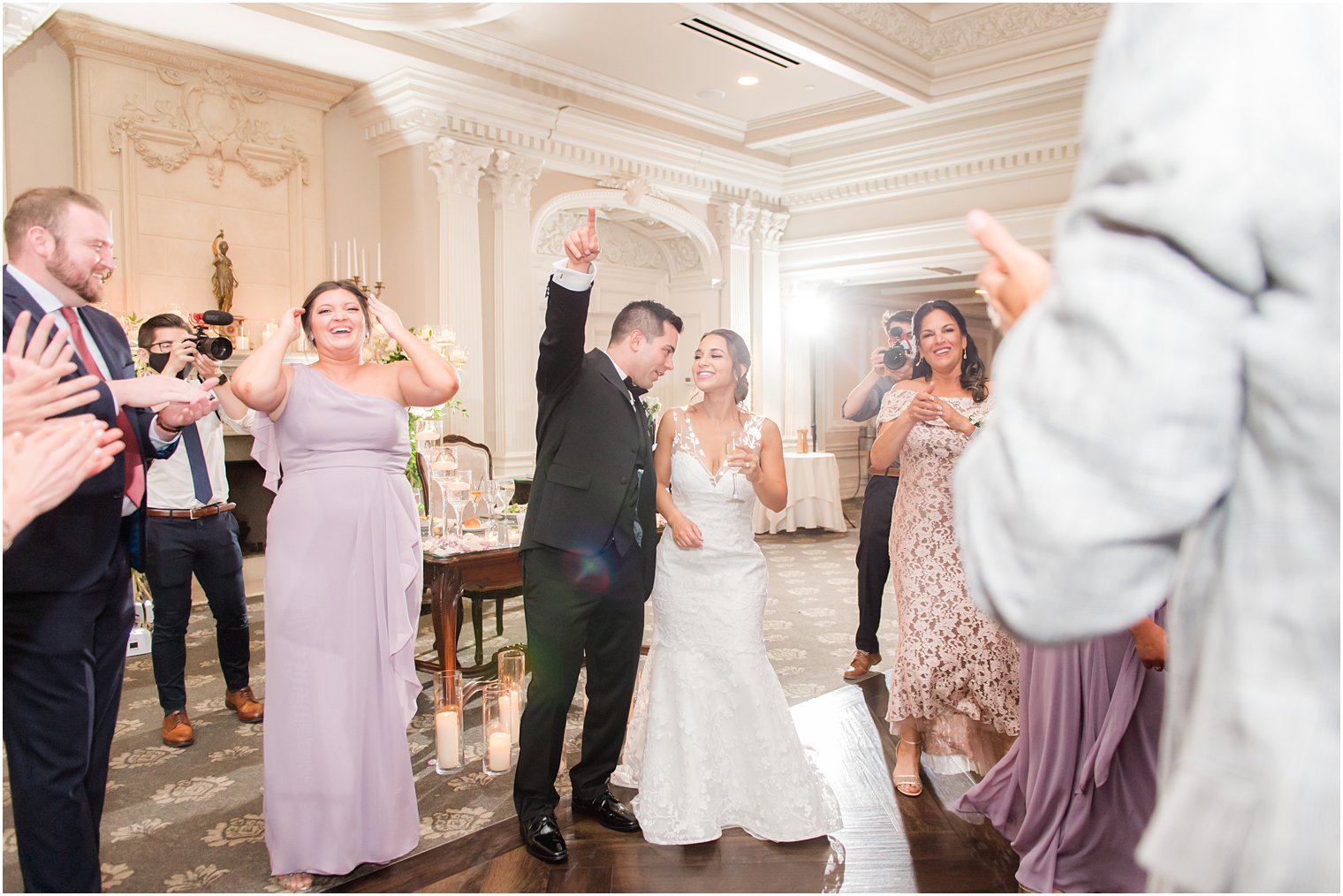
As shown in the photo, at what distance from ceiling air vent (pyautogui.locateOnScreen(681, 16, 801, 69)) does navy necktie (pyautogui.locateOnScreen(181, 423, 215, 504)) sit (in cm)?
475

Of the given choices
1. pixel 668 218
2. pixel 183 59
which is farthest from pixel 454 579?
pixel 668 218

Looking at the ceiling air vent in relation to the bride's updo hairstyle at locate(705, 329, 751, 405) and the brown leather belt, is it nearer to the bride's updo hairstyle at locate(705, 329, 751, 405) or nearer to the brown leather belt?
the bride's updo hairstyle at locate(705, 329, 751, 405)

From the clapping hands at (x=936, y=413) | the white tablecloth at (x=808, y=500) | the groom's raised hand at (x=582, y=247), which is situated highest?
the groom's raised hand at (x=582, y=247)

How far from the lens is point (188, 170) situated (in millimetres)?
6559

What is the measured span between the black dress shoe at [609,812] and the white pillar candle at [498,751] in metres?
0.49

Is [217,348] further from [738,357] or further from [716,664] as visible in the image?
[716,664]

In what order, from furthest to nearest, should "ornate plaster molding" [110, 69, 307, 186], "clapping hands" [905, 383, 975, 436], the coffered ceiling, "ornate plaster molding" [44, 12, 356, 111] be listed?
1. "ornate plaster molding" [110, 69, 307, 186]
2. the coffered ceiling
3. "ornate plaster molding" [44, 12, 356, 111]
4. "clapping hands" [905, 383, 975, 436]

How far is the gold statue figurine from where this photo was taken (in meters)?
6.59

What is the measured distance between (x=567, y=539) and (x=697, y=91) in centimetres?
654

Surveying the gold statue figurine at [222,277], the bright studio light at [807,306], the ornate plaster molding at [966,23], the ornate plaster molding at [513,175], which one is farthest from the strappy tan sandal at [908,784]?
the bright studio light at [807,306]

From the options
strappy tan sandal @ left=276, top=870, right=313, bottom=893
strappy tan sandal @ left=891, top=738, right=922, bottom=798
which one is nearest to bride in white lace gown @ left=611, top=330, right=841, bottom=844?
strappy tan sandal @ left=891, top=738, right=922, bottom=798

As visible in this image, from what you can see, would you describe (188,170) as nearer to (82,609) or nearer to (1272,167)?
(82,609)

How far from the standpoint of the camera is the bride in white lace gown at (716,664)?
2.80 metres

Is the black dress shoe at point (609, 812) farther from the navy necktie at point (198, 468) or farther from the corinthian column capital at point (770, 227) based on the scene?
the corinthian column capital at point (770, 227)
